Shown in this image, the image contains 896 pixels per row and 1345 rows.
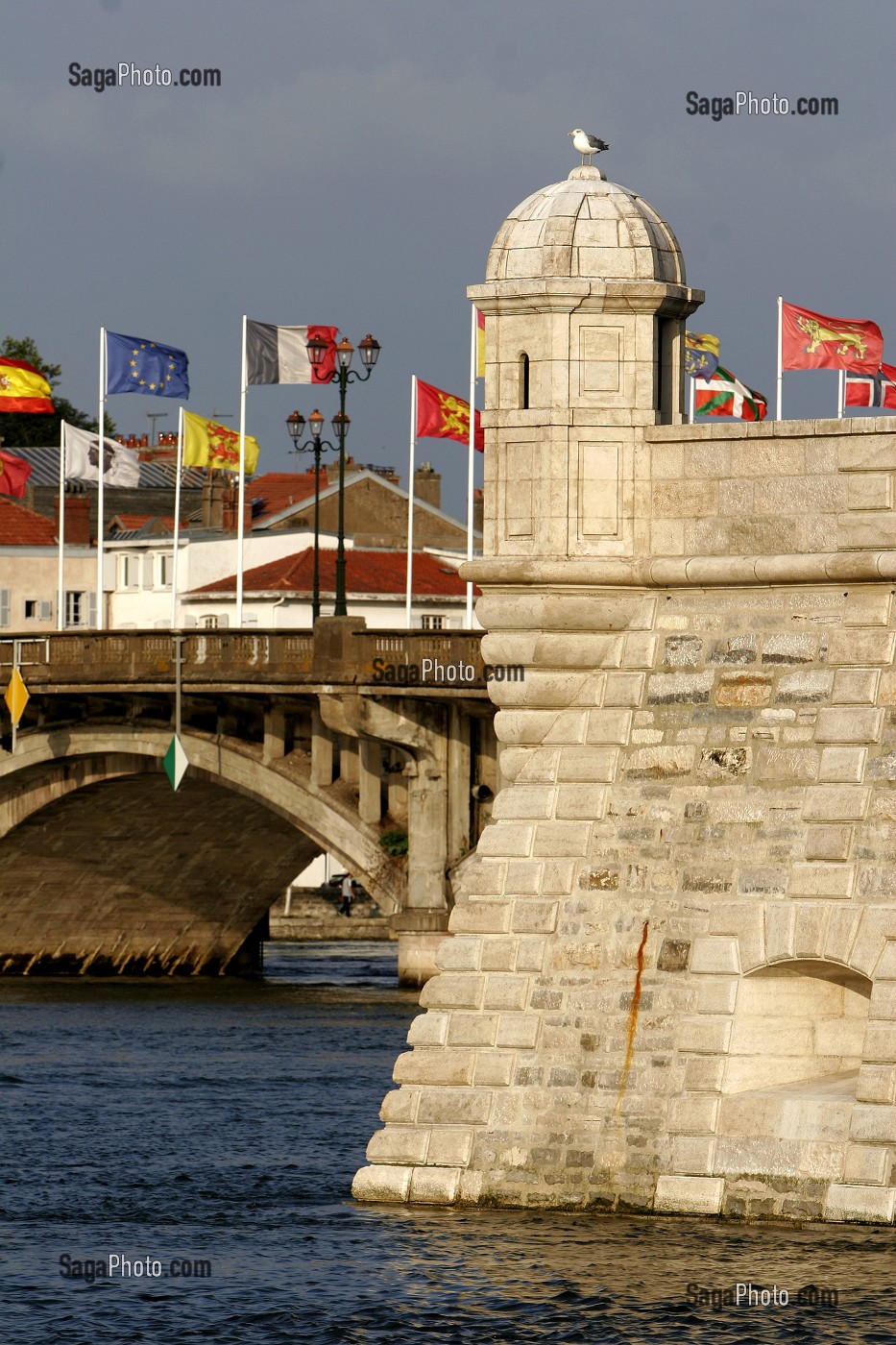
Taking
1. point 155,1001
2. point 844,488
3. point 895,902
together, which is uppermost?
point 844,488

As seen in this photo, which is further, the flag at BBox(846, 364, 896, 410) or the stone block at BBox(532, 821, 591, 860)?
the flag at BBox(846, 364, 896, 410)

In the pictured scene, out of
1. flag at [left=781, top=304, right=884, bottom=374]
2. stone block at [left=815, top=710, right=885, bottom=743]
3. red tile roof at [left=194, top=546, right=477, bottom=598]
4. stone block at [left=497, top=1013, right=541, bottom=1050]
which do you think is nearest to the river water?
stone block at [left=497, top=1013, right=541, bottom=1050]

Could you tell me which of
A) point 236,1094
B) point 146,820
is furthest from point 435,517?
point 236,1094

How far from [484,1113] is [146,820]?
3958 centimetres

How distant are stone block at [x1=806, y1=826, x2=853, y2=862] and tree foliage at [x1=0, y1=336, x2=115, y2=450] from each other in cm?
8354

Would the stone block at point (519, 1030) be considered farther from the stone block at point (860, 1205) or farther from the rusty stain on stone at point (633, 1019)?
the stone block at point (860, 1205)

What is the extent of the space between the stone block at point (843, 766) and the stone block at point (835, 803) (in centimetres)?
5

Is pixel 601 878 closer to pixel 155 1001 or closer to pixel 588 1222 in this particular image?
pixel 588 1222

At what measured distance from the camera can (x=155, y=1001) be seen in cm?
5797

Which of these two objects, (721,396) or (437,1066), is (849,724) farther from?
(721,396)

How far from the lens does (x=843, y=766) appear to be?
22031 mm

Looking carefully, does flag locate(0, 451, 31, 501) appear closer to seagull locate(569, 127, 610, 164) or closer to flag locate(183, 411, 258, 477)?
flag locate(183, 411, 258, 477)

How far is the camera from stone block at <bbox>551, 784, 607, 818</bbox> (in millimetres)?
23094

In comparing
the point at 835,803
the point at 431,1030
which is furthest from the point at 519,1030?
the point at 835,803
